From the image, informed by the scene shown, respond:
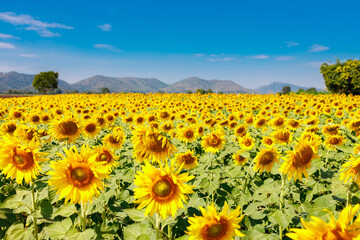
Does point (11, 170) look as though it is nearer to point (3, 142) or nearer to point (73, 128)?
point (3, 142)

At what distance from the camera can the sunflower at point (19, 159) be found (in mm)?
2645

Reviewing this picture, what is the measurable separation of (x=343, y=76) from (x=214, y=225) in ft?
109

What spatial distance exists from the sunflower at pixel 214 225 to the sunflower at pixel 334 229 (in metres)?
0.59

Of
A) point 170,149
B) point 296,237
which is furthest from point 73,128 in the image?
point 296,237

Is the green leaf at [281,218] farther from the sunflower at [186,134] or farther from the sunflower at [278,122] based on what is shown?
the sunflower at [278,122]

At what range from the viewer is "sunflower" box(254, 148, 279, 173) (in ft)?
12.5

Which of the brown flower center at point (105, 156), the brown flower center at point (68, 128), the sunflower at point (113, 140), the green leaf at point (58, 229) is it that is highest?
the brown flower center at point (68, 128)

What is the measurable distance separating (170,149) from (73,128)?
2.47 meters

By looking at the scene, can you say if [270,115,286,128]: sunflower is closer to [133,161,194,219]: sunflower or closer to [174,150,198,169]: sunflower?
[174,150,198,169]: sunflower

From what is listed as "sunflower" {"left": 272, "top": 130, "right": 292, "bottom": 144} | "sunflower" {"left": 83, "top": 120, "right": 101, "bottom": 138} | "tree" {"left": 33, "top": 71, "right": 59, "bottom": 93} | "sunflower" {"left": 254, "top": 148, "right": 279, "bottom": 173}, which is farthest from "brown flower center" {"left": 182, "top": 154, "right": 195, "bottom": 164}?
"tree" {"left": 33, "top": 71, "right": 59, "bottom": 93}

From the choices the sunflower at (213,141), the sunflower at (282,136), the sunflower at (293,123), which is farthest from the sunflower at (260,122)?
the sunflower at (213,141)

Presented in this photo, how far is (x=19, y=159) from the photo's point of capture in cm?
266

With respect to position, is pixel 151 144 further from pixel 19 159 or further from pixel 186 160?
pixel 186 160

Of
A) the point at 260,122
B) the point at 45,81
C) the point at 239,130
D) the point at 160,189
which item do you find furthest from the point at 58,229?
the point at 45,81
